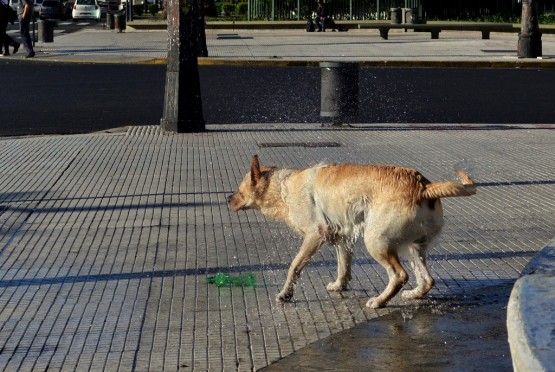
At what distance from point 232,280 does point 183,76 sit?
860cm

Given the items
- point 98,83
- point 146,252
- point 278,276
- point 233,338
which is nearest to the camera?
point 233,338

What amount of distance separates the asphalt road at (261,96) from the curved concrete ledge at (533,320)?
1203 cm

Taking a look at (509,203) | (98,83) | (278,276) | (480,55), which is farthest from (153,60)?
(278,276)

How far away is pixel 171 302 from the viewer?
6609 mm

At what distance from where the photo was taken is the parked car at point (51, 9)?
70062 mm

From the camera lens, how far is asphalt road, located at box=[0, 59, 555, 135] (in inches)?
692

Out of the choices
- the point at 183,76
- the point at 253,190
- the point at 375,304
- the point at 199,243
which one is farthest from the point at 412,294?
the point at 183,76

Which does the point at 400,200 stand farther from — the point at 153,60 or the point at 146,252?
the point at 153,60

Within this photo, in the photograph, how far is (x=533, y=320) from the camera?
430 centimetres

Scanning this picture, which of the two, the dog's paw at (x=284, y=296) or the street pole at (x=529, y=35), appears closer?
the dog's paw at (x=284, y=296)

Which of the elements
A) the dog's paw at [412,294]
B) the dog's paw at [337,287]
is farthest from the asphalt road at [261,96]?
the dog's paw at [412,294]

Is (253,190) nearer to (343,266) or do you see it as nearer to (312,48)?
(343,266)

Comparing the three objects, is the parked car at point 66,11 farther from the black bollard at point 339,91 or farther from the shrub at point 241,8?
the black bollard at point 339,91

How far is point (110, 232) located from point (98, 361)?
3.31 metres
